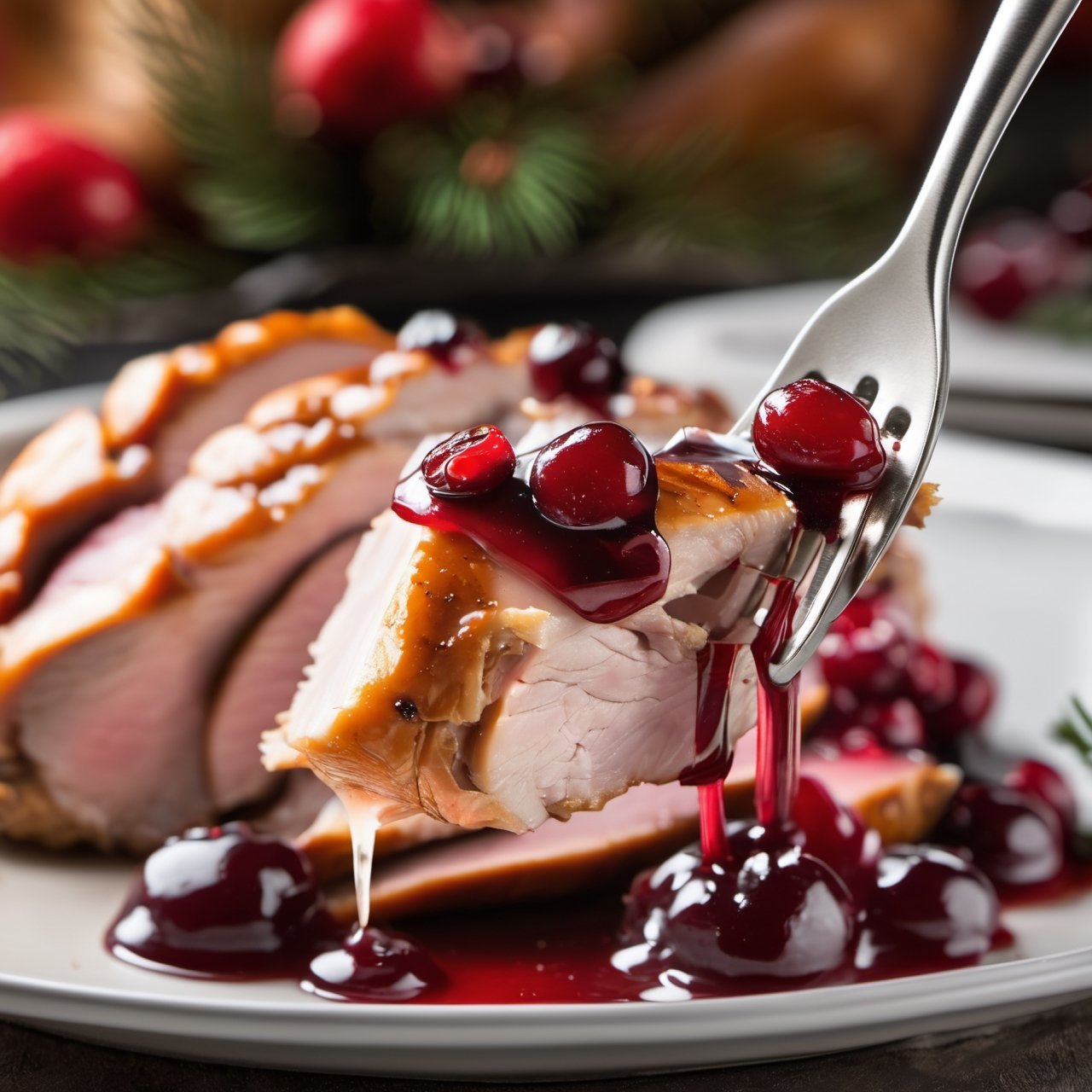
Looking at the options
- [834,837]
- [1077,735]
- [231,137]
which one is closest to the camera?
[834,837]

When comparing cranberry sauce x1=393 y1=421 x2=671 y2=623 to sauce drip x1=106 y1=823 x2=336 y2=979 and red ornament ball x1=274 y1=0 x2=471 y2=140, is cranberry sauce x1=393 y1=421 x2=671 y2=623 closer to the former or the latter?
sauce drip x1=106 y1=823 x2=336 y2=979

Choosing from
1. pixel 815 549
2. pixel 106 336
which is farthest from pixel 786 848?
pixel 106 336

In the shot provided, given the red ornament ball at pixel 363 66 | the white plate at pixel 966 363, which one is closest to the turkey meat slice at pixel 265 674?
the white plate at pixel 966 363

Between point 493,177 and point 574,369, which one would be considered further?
point 493,177

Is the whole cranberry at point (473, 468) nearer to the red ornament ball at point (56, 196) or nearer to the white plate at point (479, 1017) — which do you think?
the white plate at point (479, 1017)

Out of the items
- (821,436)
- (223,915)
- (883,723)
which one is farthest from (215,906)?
(883,723)

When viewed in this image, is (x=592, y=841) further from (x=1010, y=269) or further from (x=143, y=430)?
(x=1010, y=269)

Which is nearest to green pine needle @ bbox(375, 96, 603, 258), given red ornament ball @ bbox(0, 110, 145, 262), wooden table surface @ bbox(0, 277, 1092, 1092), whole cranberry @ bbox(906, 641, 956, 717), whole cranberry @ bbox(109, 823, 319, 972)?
red ornament ball @ bbox(0, 110, 145, 262)
